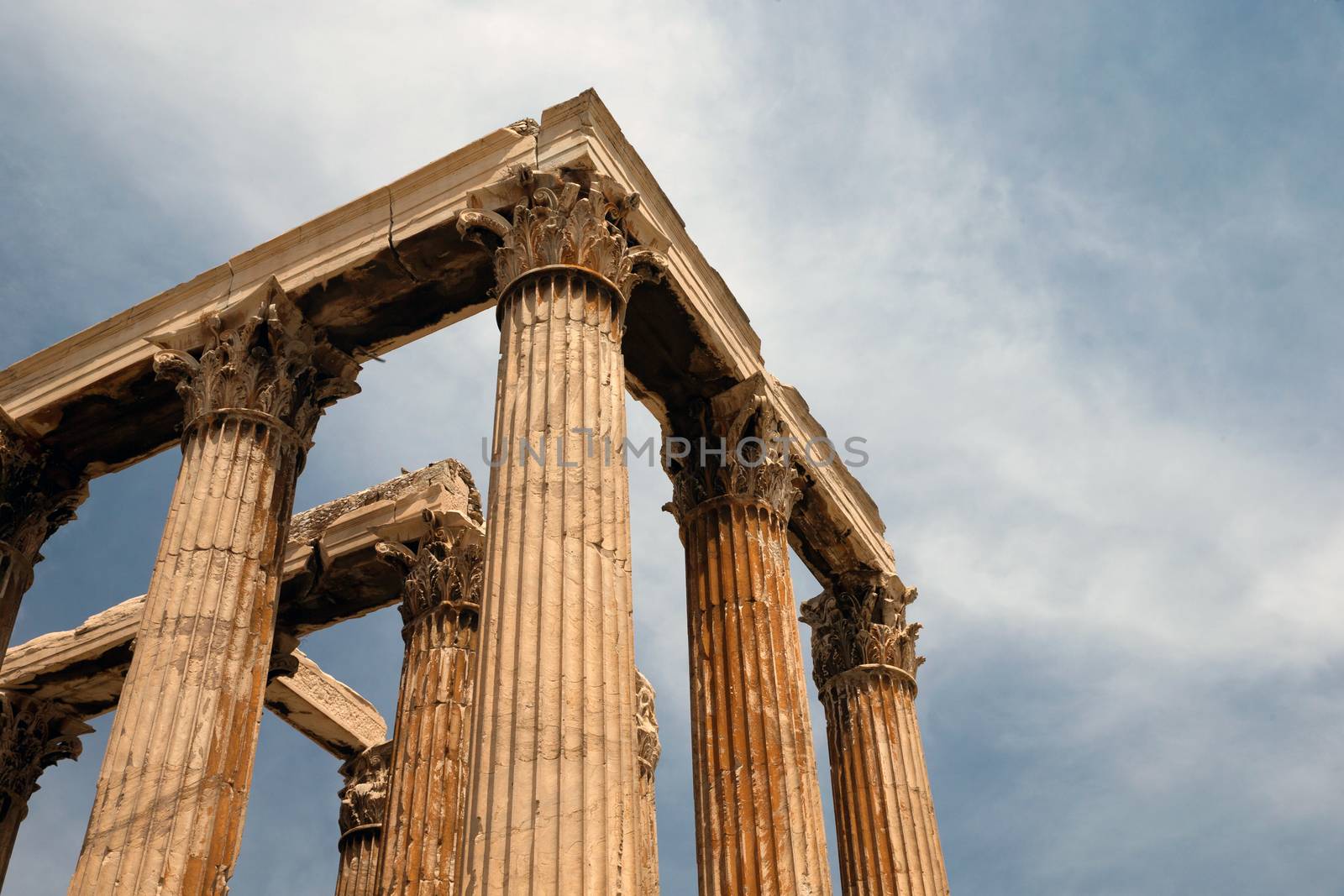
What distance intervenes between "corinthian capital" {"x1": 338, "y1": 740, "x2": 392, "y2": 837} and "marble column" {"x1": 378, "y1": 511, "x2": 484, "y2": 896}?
3946 millimetres

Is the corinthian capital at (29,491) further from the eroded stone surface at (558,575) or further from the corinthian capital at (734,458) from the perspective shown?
the corinthian capital at (734,458)

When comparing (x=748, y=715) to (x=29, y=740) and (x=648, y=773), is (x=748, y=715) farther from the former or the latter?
(x=29, y=740)

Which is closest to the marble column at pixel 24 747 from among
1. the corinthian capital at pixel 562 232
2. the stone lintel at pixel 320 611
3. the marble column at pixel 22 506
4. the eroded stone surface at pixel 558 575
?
the stone lintel at pixel 320 611

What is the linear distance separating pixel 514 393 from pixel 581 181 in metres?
3.14

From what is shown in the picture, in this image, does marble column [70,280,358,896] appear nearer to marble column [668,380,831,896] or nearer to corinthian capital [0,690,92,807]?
marble column [668,380,831,896]

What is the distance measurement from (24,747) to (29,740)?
17 centimetres

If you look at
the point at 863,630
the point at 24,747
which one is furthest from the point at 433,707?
the point at 24,747

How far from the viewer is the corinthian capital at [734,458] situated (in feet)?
60.7

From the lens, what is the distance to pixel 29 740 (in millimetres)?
25453

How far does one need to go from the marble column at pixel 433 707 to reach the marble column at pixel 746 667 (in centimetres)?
333

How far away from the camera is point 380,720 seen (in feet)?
89.6

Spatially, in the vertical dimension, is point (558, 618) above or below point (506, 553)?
below

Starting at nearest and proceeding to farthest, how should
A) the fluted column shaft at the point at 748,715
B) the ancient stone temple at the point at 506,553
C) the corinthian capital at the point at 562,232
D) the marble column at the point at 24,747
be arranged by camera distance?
the ancient stone temple at the point at 506,553, the corinthian capital at the point at 562,232, the fluted column shaft at the point at 748,715, the marble column at the point at 24,747

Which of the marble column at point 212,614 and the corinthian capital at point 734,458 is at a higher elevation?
the corinthian capital at point 734,458
